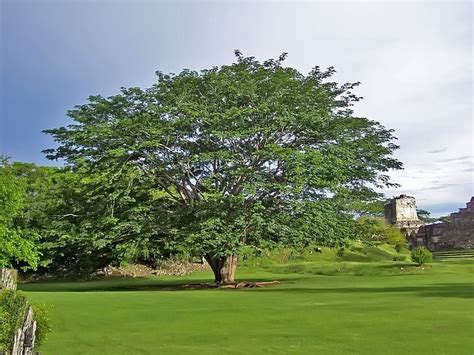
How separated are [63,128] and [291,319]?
20.8 metres

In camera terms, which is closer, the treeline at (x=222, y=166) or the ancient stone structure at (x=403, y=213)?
the treeline at (x=222, y=166)

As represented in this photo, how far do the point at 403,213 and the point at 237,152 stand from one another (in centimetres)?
5048

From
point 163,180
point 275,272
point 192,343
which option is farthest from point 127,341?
point 275,272

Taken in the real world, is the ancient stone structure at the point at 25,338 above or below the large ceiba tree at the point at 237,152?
below

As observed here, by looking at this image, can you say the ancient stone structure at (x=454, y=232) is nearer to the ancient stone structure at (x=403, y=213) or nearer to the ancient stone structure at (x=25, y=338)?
the ancient stone structure at (x=403, y=213)

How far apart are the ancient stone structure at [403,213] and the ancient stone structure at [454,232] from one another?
17.1 feet

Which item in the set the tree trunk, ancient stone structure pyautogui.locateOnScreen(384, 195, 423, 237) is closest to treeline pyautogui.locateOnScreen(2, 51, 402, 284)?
the tree trunk

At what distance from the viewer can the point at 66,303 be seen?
18.0m

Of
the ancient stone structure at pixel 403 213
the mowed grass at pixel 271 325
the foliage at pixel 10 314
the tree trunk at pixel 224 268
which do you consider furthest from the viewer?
the ancient stone structure at pixel 403 213

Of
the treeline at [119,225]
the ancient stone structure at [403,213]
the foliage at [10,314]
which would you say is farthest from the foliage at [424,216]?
the foliage at [10,314]

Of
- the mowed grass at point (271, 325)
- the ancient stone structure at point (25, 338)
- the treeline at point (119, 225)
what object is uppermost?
the treeline at point (119, 225)

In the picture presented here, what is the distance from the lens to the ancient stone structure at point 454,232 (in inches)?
2453

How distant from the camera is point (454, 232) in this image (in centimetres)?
6338

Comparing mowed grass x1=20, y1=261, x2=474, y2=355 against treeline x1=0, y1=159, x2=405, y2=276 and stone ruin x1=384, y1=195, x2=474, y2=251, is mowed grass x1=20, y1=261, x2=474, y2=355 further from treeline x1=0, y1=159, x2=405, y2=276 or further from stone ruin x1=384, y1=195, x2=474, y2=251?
stone ruin x1=384, y1=195, x2=474, y2=251
